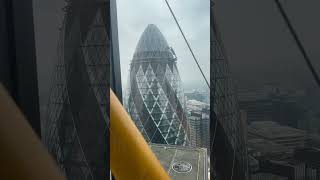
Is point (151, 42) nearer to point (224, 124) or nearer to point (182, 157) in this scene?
point (182, 157)

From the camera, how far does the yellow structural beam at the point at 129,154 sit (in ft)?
1.93

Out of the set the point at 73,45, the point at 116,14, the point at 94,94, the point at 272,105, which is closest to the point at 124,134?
the point at 94,94

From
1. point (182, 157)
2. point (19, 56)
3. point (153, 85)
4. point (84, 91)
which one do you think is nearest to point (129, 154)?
point (84, 91)

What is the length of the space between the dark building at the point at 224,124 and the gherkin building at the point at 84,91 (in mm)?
270

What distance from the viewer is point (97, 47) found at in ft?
2.01

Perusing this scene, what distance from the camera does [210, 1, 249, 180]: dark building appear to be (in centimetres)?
40

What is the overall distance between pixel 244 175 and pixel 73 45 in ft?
1.37

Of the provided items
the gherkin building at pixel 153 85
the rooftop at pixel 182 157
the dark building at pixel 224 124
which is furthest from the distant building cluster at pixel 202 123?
the gherkin building at pixel 153 85

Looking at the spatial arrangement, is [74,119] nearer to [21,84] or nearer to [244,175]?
[21,84]

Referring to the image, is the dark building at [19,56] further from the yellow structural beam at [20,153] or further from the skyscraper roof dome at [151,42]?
the skyscraper roof dome at [151,42]

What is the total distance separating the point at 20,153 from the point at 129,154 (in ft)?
1.28

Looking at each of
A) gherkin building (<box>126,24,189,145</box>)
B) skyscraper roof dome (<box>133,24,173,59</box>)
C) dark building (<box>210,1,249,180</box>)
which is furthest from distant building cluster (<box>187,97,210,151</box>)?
skyscraper roof dome (<box>133,24,173,59</box>)

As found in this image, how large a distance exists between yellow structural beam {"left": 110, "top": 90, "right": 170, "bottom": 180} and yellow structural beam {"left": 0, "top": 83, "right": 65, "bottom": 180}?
36 cm


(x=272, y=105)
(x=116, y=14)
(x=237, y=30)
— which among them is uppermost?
(x=116, y=14)
